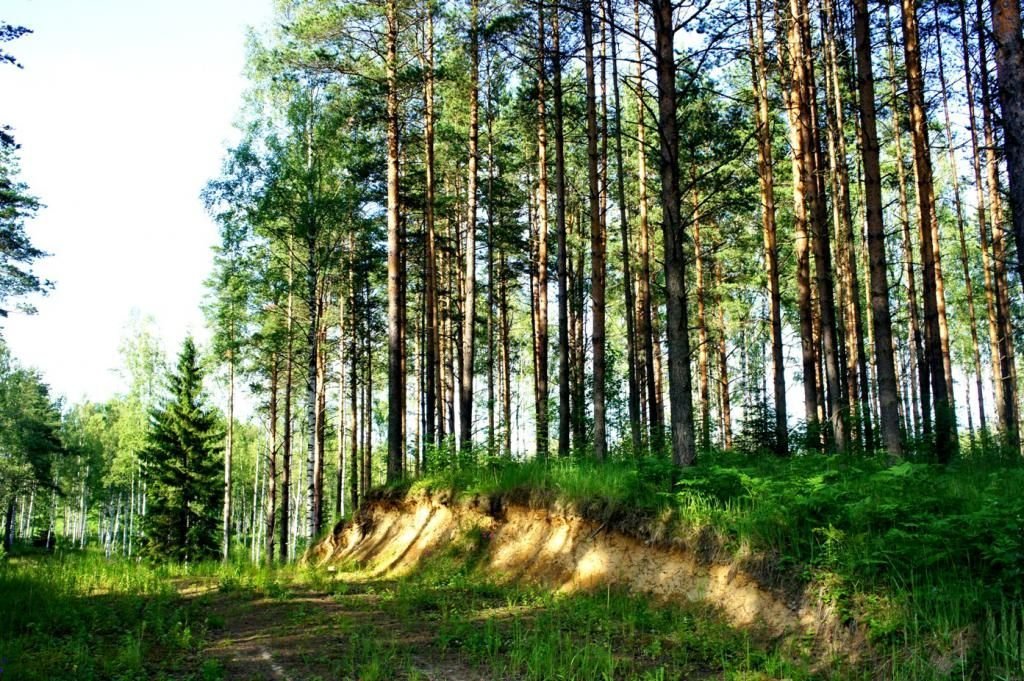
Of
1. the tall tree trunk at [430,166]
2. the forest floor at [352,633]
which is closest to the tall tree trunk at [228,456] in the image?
the tall tree trunk at [430,166]

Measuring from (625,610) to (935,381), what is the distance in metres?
10.1

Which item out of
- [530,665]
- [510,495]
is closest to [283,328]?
[510,495]

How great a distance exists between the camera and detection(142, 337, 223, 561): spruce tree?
92.9 feet

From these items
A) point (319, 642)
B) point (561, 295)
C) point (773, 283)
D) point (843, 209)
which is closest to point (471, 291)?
point (561, 295)

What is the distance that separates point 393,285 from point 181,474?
19284mm

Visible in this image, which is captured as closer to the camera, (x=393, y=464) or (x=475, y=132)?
(x=393, y=464)

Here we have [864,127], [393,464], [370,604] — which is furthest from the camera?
[393,464]

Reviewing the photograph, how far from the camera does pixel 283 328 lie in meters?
25.8

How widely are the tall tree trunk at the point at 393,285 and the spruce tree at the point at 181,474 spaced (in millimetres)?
17903

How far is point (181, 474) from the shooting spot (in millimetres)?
28703

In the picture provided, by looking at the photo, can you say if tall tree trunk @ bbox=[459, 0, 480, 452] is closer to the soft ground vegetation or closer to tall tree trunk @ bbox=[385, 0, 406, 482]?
tall tree trunk @ bbox=[385, 0, 406, 482]

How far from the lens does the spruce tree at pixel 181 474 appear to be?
2833 centimetres

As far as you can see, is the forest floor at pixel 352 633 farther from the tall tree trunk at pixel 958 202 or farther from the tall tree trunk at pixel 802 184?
the tall tree trunk at pixel 958 202

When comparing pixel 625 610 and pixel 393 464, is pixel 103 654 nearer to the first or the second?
pixel 625 610
